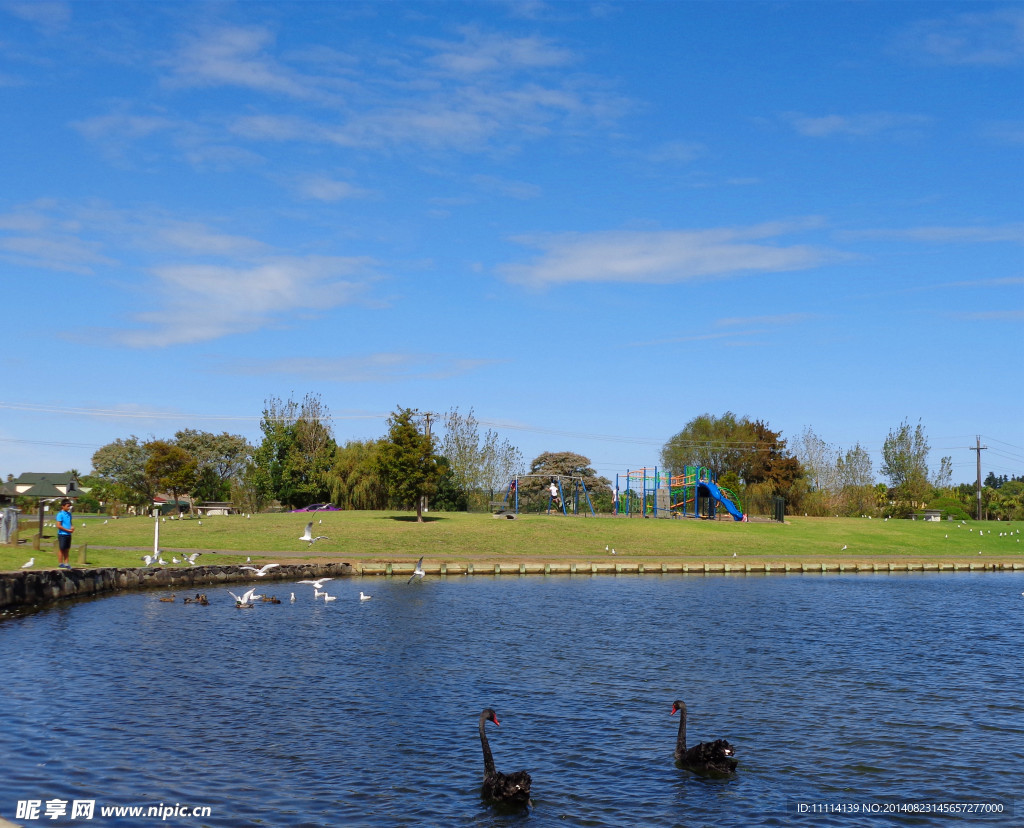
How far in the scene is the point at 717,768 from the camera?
51.8ft

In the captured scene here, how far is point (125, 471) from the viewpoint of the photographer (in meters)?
126

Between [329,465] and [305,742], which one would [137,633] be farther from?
[329,465]

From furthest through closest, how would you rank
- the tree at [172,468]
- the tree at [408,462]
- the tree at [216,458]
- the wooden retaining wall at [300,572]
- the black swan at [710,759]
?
1. the tree at [216,458]
2. the tree at [172,468]
3. the tree at [408,462]
4. the wooden retaining wall at [300,572]
5. the black swan at [710,759]

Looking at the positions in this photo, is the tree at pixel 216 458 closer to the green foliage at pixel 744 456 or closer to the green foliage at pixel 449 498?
the green foliage at pixel 449 498

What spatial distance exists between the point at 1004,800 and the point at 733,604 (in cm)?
2513

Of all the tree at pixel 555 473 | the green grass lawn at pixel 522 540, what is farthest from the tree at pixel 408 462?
the tree at pixel 555 473

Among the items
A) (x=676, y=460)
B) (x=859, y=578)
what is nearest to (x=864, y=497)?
(x=676, y=460)

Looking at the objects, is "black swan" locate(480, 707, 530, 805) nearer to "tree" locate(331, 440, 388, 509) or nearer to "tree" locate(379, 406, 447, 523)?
"tree" locate(379, 406, 447, 523)

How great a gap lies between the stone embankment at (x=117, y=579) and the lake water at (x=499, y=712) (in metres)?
1.71

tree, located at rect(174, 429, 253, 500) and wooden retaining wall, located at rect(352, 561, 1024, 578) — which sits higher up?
tree, located at rect(174, 429, 253, 500)

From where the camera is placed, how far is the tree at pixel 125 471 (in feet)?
410

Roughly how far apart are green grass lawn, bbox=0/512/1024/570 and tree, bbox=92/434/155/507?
52.5 metres

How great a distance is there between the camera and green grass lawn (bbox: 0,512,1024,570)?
53656 millimetres

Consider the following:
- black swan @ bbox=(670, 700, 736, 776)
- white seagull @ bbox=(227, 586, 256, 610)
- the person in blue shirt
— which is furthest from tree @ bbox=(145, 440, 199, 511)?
black swan @ bbox=(670, 700, 736, 776)
